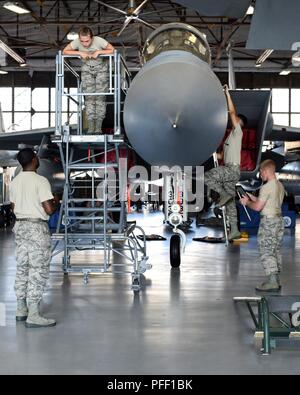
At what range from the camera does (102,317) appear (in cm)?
568

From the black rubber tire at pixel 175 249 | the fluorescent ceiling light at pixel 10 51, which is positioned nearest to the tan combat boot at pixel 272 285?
the black rubber tire at pixel 175 249

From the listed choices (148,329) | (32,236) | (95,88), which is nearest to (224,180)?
(95,88)

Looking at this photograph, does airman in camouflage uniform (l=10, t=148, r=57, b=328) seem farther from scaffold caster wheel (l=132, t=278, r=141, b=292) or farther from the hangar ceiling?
the hangar ceiling

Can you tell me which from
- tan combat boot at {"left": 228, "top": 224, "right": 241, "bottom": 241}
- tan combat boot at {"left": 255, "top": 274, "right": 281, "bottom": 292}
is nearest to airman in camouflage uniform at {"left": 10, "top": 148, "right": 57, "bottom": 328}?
tan combat boot at {"left": 255, "top": 274, "right": 281, "bottom": 292}

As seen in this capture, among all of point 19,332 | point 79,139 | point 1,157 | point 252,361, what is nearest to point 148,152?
point 79,139

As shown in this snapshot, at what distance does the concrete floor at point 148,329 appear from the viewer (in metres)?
4.07

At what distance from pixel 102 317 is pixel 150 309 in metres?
0.59

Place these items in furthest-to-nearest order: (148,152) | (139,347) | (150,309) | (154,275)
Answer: (154,275) → (148,152) → (150,309) → (139,347)

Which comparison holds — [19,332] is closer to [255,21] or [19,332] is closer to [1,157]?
[255,21]

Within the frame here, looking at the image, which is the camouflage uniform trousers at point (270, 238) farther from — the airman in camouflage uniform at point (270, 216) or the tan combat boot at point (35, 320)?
the tan combat boot at point (35, 320)

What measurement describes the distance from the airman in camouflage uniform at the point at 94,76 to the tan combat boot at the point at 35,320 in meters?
3.04

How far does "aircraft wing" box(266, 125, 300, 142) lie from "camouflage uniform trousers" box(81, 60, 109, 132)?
5.08 m

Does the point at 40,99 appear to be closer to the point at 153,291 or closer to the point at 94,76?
the point at 94,76

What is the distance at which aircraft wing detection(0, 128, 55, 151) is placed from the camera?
12.3 m
